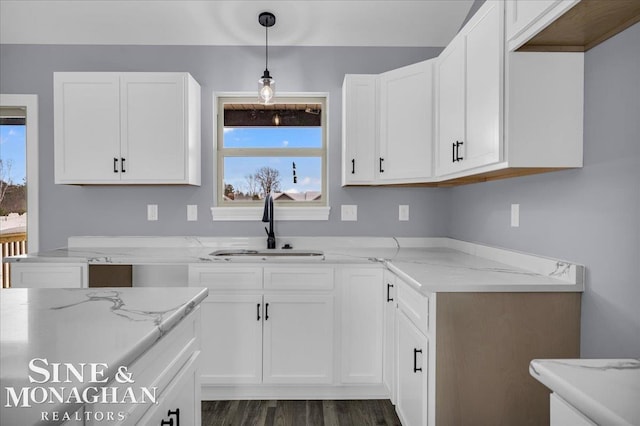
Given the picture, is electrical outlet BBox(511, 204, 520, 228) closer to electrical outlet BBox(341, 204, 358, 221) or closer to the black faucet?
electrical outlet BBox(341, 204, 358, 221)

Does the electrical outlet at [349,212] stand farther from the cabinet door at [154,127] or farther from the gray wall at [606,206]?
the gray wall at [606,206]

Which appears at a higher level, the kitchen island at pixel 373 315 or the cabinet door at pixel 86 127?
the cabinet door at pixel 86 127

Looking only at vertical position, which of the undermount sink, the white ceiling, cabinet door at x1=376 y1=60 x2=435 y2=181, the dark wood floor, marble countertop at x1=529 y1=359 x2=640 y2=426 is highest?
the white ceiling

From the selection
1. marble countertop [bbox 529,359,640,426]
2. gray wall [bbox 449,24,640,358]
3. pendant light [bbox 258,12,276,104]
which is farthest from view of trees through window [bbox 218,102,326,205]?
marble countertop [bbox 529,359,640,426]

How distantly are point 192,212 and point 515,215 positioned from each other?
225cm

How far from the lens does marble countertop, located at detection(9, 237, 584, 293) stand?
1566mm

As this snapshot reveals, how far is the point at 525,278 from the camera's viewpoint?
5.42 feet

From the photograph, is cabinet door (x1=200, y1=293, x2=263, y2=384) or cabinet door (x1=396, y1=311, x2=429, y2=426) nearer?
cabinet door (x1=396, y1=311, x2=429, y2=426)

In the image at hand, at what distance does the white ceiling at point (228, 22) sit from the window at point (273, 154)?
0.52m

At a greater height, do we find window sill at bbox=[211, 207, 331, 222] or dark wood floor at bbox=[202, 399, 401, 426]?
window sill at bbox=[211, 207, 331, 222]

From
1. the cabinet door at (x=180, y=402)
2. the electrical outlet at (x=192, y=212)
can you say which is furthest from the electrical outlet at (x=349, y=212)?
the cabinet door at (x=180, y=402)

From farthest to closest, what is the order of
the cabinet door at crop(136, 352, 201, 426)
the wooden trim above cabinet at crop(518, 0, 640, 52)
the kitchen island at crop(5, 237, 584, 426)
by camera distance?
the kitchen island at crop(5, 237, 584, 426)
the wooden trim above cabinet at crop(518, 0, 640, 52)
the cabinet door at crop(136, 352, 201, 426)

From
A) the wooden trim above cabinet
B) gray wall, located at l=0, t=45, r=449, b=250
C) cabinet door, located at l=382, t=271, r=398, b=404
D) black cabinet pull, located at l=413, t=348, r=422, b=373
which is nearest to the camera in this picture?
Answer: the wooden trim above cabinet

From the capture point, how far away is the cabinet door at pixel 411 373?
5.31ft
